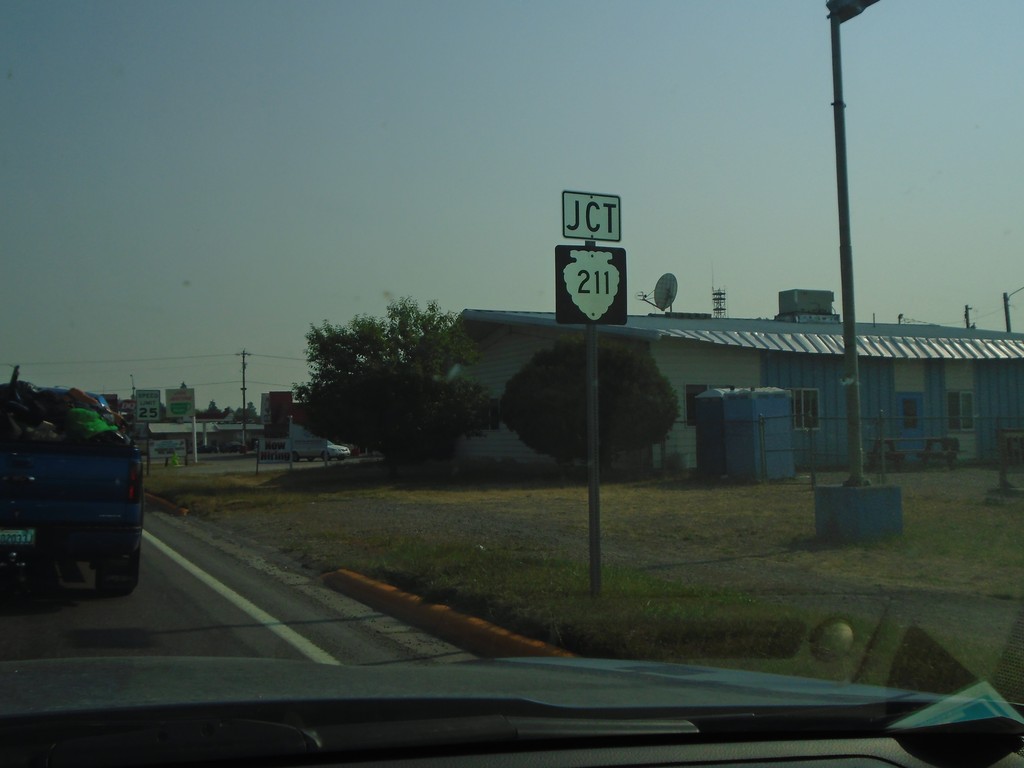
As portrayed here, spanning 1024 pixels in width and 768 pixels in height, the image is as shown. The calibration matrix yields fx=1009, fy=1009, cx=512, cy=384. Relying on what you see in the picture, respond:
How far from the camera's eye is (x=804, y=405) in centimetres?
3278

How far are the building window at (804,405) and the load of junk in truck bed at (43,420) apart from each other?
24709 millimetres

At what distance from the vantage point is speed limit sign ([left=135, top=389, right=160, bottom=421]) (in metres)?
37.1

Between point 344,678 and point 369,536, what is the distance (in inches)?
426

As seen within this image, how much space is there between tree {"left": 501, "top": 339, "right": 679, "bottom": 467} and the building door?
10.7 m

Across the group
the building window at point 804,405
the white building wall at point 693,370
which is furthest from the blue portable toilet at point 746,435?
the building window at point 804,405

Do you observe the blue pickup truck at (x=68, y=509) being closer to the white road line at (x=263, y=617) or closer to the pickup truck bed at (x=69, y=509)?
the pickup truck bed at (x=69, y=509)

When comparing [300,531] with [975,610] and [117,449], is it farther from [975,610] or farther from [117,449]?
[975,610]

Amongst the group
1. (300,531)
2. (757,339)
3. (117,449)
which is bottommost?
(300,531)

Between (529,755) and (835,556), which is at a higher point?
(529,755)

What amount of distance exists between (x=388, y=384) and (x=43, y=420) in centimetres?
1756

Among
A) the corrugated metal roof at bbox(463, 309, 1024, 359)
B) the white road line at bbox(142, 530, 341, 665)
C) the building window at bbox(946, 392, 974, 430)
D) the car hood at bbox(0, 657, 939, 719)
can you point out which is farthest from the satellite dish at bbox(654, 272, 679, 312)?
the car hood at bbox(0, 657, 939, 719)

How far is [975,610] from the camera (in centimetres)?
821

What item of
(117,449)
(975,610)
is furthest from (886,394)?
(117,449)

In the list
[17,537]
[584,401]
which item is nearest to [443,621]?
[17,537]
